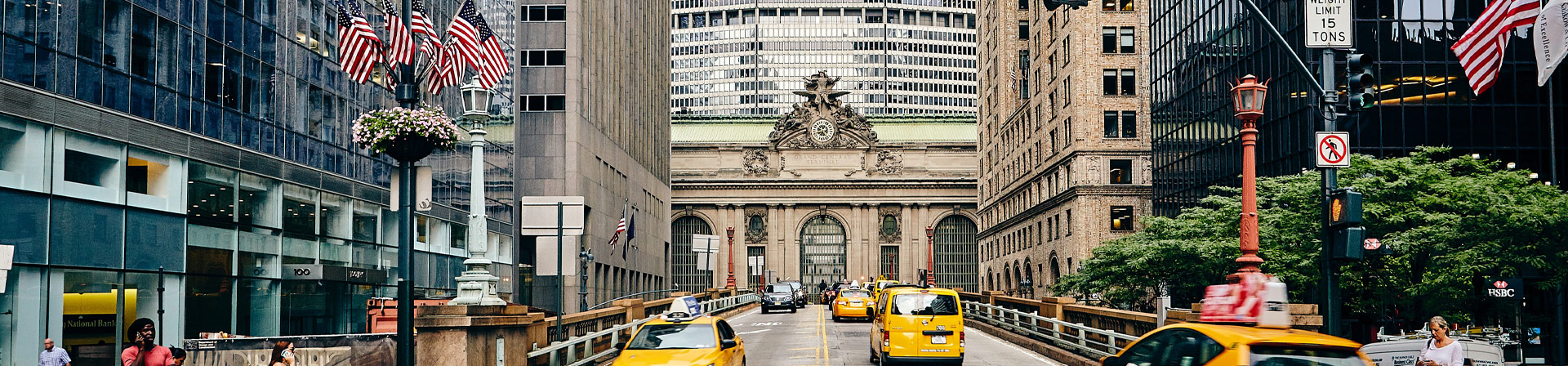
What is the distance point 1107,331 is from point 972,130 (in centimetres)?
9630

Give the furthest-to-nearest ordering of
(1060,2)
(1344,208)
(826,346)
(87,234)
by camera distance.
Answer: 1. (826,346)
2. (87,234)
3. (1344,208)
4. (1060,2)

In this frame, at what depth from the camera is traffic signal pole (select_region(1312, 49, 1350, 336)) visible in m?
16.0

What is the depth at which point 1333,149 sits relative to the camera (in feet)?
53.1

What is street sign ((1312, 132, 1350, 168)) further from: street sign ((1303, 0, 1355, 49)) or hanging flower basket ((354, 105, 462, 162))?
hanging flower basket ((354, 105, 462, 162))

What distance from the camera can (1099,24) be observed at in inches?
2778

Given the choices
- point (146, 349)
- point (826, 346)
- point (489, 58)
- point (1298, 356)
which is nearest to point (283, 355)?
point (146, 349)

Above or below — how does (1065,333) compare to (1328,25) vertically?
below

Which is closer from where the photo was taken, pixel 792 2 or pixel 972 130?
pixel 972 130

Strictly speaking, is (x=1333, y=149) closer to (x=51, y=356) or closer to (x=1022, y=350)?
(x=1022, y=350)

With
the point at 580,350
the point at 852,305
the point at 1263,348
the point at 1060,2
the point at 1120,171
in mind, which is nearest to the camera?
the point at 1263,348

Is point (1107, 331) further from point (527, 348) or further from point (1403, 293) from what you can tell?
point (1403, 293)

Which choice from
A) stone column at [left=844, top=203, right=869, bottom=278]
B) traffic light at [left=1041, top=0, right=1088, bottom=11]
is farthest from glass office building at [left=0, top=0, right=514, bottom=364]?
stone column at [left=844, top=203, right=869, bottom=278]

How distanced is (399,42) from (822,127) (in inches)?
3866

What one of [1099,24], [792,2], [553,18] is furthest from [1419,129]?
[792,2]
